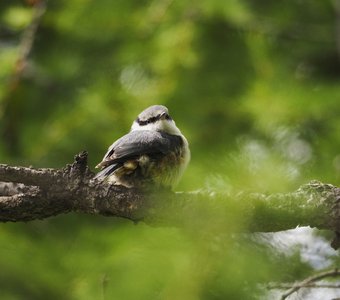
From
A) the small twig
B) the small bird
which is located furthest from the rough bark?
the small bird

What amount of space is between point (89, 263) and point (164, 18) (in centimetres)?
224

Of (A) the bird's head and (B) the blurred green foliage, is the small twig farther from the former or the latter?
(A) the bird's head

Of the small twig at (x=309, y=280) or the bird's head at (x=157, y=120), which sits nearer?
the small twig at (x=309, y=280)

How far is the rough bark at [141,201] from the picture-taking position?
2137mm

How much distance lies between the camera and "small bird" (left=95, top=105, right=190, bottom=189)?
323 centimetres

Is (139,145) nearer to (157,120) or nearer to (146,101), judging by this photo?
(157,120)

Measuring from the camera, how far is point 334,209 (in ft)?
7.79

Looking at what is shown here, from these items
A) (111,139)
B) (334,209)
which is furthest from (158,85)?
(334,209)

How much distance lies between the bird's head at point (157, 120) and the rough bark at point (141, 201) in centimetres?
114

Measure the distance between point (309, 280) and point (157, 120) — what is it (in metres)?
1.61

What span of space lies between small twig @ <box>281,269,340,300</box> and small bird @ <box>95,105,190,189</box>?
79 cm

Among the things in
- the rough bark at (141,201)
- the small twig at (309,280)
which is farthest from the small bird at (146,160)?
the small twig at (309,280)

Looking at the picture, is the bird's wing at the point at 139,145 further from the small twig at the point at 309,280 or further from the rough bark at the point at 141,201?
the small twig at the point at 309,280

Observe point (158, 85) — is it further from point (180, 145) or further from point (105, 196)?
point (105, 196)
